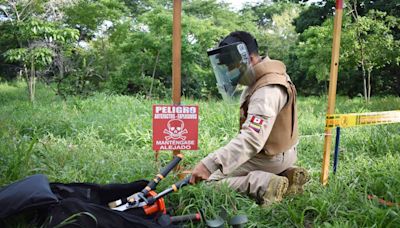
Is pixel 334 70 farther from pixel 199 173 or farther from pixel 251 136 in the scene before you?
pixel 199 173

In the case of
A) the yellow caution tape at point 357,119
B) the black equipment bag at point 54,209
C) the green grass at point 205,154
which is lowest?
the green grass at point 205,154

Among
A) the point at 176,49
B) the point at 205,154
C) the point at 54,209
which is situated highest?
the point at 176,49

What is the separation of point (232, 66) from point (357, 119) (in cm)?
139

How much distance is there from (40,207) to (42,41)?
30.4 ft

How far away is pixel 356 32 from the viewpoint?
10195 millimetres

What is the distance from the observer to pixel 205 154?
4.62m

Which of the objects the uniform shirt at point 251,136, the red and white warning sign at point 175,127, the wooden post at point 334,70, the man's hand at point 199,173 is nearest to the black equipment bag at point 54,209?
the man's hand at point 199,173

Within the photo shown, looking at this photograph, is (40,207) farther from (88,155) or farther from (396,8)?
(396,8)

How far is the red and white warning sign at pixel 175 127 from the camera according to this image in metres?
3.21

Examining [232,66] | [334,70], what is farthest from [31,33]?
[334,70]

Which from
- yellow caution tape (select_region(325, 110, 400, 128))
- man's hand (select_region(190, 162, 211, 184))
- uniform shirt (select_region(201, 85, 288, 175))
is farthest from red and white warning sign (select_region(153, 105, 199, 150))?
yellow caution tape (select_region(325, 110, 400, 128))

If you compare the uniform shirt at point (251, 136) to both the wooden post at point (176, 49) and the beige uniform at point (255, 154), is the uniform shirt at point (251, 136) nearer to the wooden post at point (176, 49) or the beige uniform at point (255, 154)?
the beige uniform at point (255, 154)

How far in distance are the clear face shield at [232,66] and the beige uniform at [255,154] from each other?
0.46ft

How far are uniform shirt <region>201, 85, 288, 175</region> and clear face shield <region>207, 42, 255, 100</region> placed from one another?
0.58 ft
